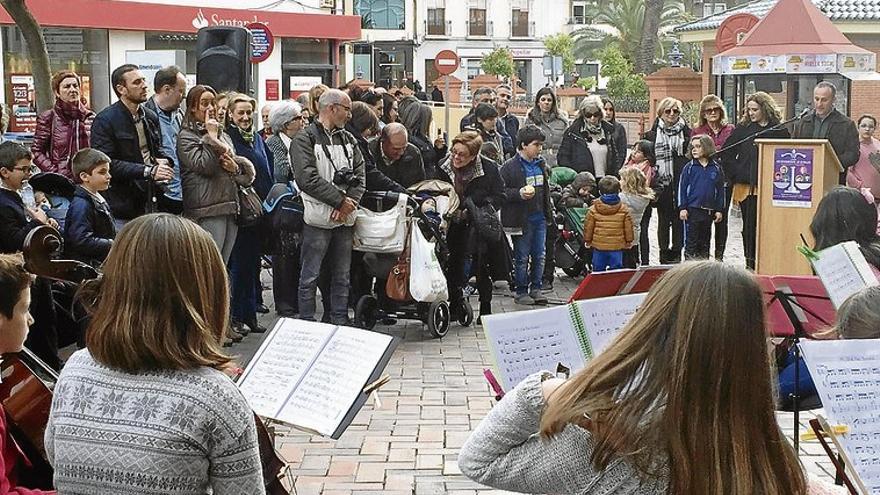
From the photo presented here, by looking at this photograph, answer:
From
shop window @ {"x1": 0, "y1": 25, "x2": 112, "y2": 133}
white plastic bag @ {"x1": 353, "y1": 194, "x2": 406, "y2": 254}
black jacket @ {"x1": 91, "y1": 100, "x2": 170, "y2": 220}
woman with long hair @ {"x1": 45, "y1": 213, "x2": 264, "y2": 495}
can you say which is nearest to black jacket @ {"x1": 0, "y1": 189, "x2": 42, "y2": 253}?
black jacket @ {"x1": 91, "y1": 100, "x2": 170, "y2": 220}

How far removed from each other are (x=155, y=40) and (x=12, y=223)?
793 inches

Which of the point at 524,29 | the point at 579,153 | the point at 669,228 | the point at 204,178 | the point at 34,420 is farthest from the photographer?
the point at 524,29

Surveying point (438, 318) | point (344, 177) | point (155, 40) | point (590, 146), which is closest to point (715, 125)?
point (590, 146)

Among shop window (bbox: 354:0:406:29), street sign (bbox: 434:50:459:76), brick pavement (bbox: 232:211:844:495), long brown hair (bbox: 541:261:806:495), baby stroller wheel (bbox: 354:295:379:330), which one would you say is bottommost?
brick pavement (bbox: 232:211:844:495)

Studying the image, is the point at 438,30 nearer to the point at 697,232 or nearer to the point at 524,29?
the point at 524,29

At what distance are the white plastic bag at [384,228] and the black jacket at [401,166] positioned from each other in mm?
695

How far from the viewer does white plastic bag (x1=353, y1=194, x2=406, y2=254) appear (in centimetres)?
917

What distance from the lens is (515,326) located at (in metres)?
3.50

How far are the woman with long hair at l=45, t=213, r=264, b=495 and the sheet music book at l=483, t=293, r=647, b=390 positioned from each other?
895mm

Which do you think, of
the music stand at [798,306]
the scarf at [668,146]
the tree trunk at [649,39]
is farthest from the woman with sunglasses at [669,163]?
the tree trunk at [649,39]

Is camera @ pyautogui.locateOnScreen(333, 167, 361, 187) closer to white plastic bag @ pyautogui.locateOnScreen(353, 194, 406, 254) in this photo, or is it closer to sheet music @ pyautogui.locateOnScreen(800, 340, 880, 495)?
white plastic bag @ pyautogui.locateOnScreen(353, 194, 406, 254)

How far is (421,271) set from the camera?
9.13m

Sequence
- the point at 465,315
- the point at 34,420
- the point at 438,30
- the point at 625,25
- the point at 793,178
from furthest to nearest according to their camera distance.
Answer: the point at 438,30, the point at 625,25, the point at 793,178, the point at 465,315, the point at 34,420

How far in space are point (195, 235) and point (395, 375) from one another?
5631 mm
